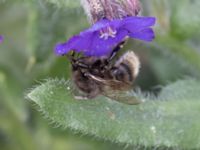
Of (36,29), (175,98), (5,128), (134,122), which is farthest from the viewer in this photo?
(5,128)

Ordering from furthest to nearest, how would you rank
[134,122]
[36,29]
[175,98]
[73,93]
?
[36,29] < [175,98] < [134,122] < [73,93]

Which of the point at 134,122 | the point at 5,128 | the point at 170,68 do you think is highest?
the point at 134,122

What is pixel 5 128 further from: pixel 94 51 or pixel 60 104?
pixel 94 51

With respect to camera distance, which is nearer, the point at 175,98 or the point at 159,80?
the point at 175,98

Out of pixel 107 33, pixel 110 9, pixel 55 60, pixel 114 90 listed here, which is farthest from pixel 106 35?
pixel 55 60

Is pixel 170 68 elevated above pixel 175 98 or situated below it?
below

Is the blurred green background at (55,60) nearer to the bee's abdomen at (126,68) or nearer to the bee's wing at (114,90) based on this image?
the bee's abdomen at (126,68)

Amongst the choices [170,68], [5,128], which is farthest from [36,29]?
[170,68]

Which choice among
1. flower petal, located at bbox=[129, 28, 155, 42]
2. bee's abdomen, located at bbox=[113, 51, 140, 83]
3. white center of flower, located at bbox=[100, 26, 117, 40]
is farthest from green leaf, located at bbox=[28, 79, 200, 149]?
flower petal, located at bbox=[129, 28, 155, 42]
